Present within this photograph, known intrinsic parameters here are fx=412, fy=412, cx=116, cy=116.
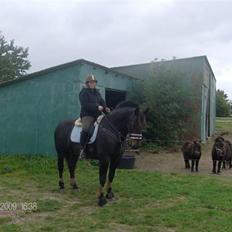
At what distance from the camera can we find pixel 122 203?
25.8 feet

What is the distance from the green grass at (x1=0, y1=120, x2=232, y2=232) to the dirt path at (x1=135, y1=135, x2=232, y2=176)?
5.19 feet

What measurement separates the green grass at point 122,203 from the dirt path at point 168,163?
5.19 feet

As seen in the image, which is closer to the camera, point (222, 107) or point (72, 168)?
point (72, 168)

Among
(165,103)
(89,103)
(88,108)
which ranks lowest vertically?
(88,108)

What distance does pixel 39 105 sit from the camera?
595 inches

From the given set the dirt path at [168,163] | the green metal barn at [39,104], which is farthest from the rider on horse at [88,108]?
the green metal barn at [39,104]

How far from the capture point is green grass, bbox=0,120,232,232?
6371 millimetres

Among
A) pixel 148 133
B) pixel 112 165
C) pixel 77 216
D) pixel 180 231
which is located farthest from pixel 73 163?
pixel 148 133

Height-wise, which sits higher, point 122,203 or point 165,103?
point 165,103

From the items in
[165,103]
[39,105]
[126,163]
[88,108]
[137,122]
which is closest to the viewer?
[137,122]

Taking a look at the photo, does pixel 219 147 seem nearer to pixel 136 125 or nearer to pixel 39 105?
pixel 136 125

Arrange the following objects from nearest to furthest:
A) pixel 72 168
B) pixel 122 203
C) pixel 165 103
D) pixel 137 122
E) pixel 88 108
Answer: pixel 122 203
pixel 137 122
pixel 88 108
pixel 72 168
pixel 165 103

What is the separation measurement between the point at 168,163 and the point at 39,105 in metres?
5.18

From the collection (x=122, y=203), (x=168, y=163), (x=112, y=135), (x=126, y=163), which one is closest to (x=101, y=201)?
(x=122, y=203)
